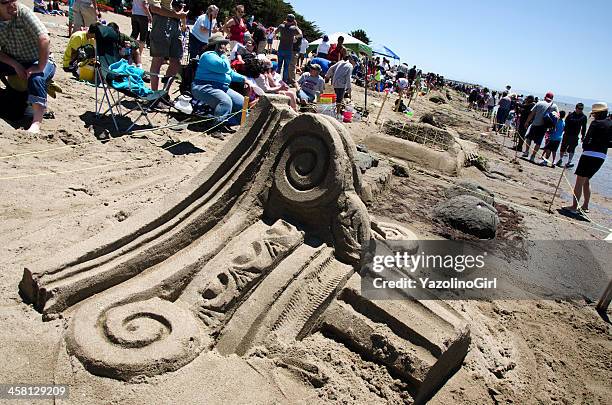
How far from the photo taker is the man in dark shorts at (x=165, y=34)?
6.66 m

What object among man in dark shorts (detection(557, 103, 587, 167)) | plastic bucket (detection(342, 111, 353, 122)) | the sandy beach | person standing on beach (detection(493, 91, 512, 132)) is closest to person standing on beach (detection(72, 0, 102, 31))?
the sandy beach

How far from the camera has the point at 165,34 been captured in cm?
681

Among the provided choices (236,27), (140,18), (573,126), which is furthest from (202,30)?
(573,126)

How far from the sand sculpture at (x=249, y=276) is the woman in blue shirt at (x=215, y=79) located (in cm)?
314

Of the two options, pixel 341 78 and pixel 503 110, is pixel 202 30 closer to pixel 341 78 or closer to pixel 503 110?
pixel 341 78

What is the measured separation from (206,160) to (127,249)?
2911mm

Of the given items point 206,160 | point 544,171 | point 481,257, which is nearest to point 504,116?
point 544,171

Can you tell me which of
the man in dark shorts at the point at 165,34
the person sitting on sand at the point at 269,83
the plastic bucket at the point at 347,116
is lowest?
the plastic bucket at the point at 347,116

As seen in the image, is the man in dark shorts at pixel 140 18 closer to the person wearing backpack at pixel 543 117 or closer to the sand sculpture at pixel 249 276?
the sand sculpture at pixel 249 276

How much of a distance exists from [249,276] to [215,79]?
13.8ft

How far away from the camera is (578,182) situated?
25.5 ft

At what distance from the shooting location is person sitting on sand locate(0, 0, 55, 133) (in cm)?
470

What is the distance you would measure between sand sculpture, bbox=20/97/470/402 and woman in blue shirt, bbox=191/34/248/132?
3.14 m

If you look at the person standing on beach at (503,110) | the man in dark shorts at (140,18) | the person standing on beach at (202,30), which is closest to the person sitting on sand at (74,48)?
the man in dark shorts at (140,18)
